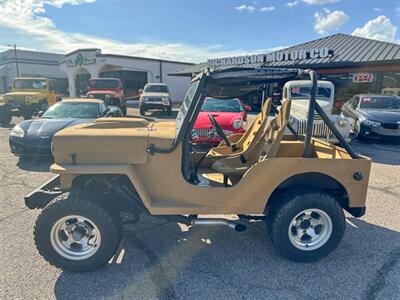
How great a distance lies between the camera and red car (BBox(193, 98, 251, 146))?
21.0 ft

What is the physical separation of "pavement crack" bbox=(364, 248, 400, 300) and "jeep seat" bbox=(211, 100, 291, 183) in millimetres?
1465

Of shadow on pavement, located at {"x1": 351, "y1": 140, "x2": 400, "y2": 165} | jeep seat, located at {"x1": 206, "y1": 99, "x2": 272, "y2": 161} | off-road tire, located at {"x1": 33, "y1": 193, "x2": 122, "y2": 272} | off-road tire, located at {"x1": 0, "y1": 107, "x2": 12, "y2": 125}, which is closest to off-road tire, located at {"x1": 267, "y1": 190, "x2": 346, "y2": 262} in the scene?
jeep seat, located at {"x1": 206, "y1": 99, "x2": 272, "y2": 161}

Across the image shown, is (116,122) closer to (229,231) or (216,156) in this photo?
(216,156)

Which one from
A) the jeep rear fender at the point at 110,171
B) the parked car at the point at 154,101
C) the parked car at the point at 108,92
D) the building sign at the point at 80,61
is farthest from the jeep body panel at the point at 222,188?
the building sign at the point at 80,61

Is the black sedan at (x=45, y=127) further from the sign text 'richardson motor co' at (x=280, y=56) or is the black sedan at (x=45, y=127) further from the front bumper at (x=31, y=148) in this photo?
the sign text 'richardson motor co' at (x=280, y=56)

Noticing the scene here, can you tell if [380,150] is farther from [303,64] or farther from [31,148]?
[303,64]

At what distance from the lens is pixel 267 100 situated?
Answer: 355cm

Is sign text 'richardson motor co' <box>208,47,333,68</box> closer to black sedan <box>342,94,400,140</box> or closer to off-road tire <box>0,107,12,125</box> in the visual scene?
black sedan <box>342,94,400,140</box>

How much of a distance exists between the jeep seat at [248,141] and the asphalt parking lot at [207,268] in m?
0.99

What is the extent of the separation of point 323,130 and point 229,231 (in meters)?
4.72

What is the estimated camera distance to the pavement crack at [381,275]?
7.90 feet

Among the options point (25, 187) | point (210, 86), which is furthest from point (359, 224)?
point (25, 187)

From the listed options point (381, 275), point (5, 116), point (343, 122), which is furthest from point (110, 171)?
point (5, 116)

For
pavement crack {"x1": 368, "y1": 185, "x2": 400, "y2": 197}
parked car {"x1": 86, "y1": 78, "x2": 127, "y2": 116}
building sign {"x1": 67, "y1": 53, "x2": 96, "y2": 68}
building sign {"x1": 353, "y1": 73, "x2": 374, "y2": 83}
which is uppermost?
building sign {"x1": 67, "y1": 53, "x2": 96, "y2": 68}
